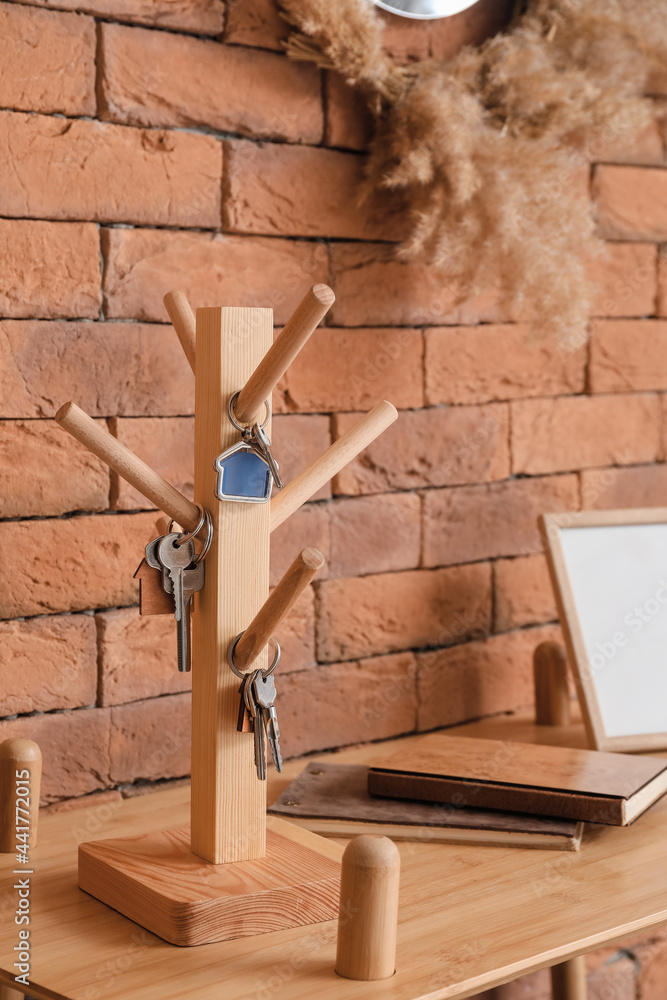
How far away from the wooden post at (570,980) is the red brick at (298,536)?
0.53 meters

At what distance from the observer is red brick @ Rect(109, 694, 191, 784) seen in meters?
1.09

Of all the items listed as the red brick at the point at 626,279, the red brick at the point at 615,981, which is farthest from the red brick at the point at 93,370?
the red brick at the point at 615,981

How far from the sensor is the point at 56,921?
2.64 feet

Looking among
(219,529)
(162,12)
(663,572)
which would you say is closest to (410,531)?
(663,572)

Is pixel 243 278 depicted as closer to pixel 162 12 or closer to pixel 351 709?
pixel 162 12

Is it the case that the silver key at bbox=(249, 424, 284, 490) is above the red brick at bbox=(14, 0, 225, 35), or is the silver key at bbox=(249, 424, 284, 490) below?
below

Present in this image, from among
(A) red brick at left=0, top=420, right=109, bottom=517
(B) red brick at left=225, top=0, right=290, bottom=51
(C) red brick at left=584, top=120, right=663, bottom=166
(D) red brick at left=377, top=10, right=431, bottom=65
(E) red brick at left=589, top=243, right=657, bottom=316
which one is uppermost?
(D) red brick at left=377, top=10, right=431, bottom=65

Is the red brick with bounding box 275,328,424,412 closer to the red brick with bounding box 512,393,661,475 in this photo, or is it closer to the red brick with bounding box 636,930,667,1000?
the red brick with bounding box 512,393,661,475

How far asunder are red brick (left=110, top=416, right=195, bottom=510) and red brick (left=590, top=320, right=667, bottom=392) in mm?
627

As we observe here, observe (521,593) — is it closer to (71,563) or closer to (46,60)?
(71,563)

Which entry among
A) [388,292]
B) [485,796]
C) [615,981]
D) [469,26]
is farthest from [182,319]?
[615,981]

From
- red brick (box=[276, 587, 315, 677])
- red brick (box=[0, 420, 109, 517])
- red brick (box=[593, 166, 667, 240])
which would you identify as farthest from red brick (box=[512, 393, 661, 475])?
red brick (box=[0, 420, 109, 517])

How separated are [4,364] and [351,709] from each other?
565 millimetres

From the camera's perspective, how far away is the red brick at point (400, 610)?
4.09 ft
